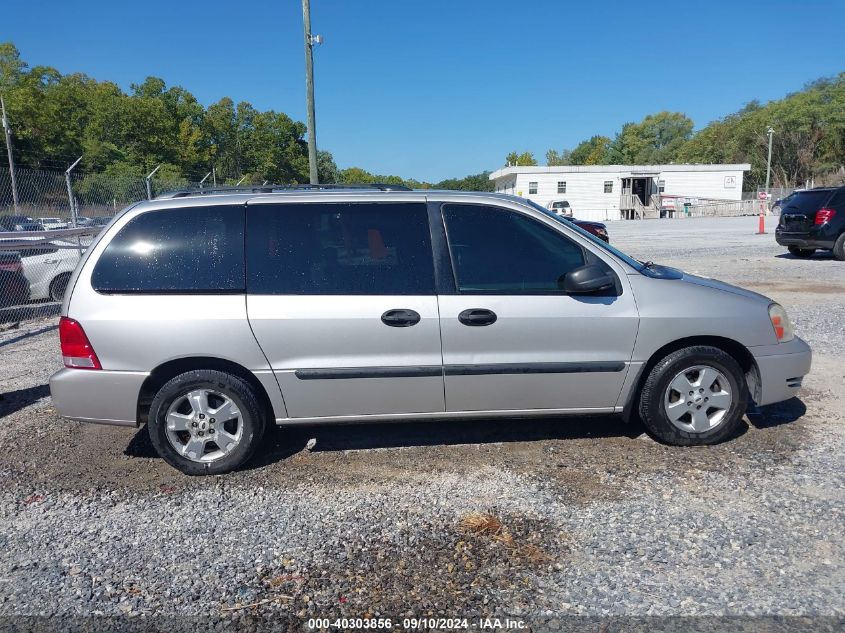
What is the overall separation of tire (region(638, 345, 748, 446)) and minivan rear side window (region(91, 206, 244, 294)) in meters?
2.79

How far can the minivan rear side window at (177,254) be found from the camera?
4.03 meters

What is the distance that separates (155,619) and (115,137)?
74.6 meters

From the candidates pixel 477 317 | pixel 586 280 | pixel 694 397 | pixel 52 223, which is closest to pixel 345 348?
pixel 477 317

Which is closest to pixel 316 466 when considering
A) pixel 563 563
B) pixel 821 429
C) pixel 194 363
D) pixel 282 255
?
pixel 194 363

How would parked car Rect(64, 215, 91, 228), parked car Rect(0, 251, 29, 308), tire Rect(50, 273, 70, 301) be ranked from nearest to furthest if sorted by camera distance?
1. parked car Rect(0, 251, 29, 308)
2. tire Rect(50, 273, 70, 301)
3. parked car Rect(64, 215, 91, 228)

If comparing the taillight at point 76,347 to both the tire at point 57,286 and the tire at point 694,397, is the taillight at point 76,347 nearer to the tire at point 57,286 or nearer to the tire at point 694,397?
the tire at point 694,397

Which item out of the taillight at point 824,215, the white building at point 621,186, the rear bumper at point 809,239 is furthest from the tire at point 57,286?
the white building at point 621,186

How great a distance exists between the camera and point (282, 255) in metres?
4.11

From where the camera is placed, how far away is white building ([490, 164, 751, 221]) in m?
52.6

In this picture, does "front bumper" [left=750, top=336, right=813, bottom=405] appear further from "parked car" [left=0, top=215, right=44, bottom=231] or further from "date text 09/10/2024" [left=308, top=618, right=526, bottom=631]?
"parked car" [left=0, top=215, right=44, bottom=231]

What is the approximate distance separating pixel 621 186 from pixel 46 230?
159ft

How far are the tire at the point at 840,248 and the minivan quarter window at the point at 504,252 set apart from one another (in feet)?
43.3

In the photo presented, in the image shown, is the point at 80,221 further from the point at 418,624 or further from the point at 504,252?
the point at 418,624

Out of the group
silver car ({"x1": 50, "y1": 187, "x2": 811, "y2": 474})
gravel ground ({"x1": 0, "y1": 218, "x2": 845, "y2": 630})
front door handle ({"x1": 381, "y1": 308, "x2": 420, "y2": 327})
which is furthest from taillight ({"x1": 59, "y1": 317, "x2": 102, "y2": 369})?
front door handle ({"x1": 381, "y1": 308, "x2": 420, "y2": 327})
